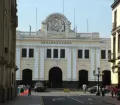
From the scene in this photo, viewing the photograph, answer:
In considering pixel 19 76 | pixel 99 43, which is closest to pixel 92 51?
pixel 99 43

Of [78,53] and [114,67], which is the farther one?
[78,53]

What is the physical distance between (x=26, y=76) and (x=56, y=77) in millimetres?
6486

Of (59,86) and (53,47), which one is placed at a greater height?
(53,47)

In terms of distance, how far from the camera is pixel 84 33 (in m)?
88.3

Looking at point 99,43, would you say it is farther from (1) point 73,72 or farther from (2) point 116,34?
(2) point 116,34

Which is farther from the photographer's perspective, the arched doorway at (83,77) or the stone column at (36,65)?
the arched doorway at (83,77)

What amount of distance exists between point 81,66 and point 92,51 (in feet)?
13.3

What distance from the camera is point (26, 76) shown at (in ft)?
281

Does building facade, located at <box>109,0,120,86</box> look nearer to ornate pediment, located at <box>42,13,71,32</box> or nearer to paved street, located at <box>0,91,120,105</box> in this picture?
paved street, located at <box>0,91,120,105</box>

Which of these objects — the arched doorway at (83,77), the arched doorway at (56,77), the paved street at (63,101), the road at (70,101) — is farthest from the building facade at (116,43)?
the arched doorway at (56,77)

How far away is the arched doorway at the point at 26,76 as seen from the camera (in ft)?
279

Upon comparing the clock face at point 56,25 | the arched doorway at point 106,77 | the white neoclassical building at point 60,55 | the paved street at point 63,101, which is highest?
the clock face at point 56,25

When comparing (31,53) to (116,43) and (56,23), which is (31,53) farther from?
(116,43)

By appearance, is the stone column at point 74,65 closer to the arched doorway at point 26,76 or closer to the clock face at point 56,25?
the clock face at point 56,25
